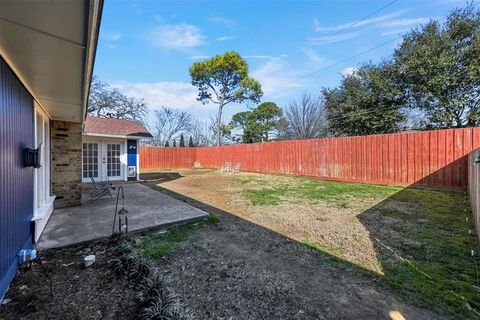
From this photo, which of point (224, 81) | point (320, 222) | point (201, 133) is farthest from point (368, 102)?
point (201, 133)

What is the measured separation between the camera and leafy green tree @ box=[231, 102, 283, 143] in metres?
23.2

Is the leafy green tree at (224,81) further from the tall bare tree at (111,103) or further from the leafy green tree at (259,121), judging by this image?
the tall bare tree at (111,103)

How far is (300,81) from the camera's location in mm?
19125

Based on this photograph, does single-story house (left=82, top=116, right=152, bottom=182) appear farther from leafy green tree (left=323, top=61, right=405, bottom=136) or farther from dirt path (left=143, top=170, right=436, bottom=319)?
leafy green tree (left=323, top=61, right=405, bottom=136)

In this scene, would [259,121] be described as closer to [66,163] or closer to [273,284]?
[66,163]

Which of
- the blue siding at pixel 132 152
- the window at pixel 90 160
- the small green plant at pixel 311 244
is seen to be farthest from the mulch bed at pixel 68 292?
the blue siding at pixel 132 152

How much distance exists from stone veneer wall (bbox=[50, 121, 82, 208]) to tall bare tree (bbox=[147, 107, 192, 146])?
2343 cm

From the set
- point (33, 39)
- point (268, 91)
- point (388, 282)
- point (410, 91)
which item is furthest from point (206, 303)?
point (268, 91)

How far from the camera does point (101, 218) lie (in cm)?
425

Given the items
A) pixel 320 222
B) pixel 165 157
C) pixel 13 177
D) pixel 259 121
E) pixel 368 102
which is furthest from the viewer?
pixel 259 121

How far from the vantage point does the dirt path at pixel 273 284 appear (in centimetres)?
187

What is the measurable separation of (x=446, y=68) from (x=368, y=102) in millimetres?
3656

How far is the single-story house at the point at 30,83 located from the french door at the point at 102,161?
6.04 m

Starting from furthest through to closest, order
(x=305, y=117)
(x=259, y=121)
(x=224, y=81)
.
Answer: (x=259, y=121) < (x=305, y=117) < (x=224, y=81)
